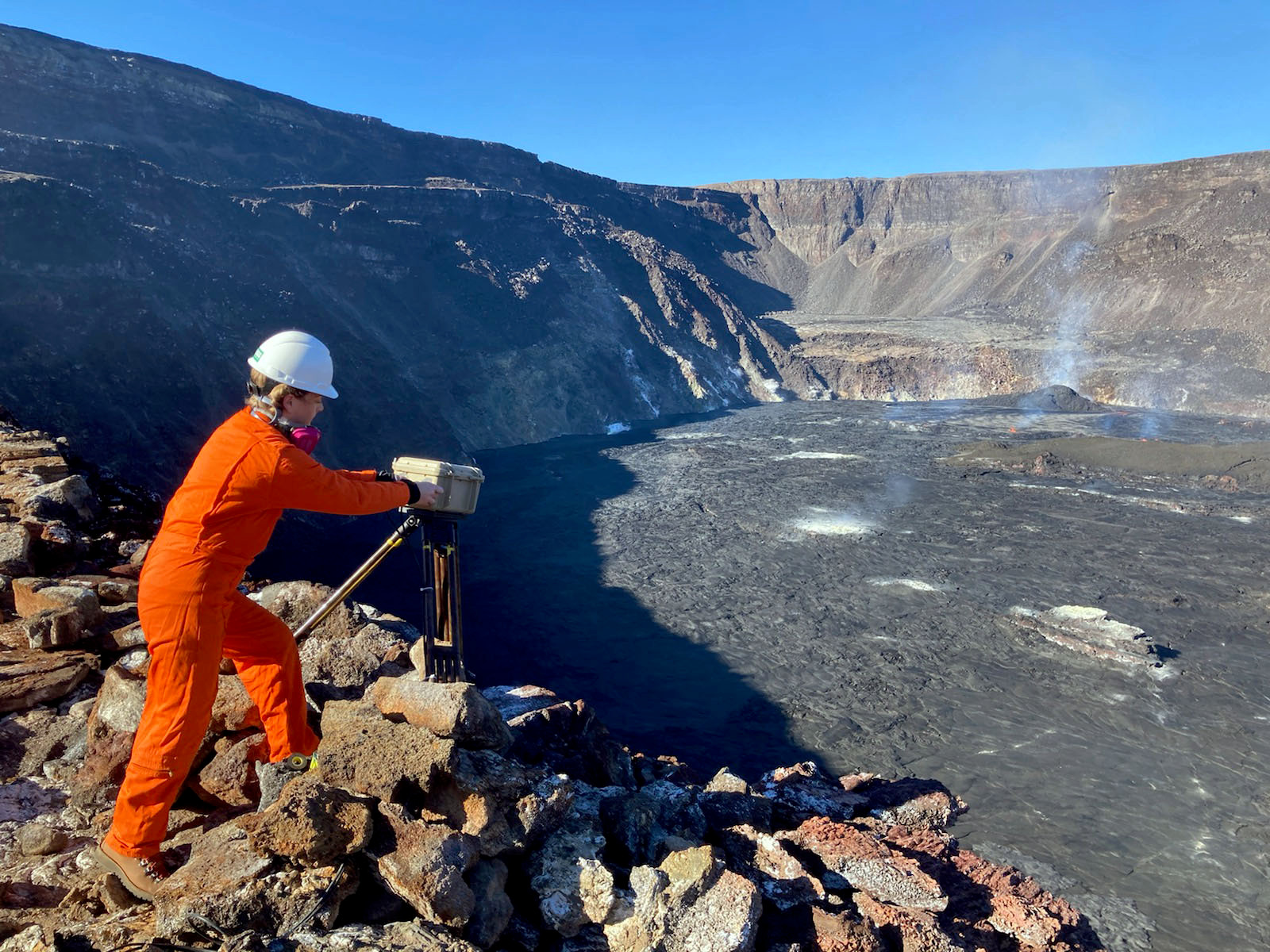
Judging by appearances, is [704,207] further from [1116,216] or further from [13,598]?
[13,598]

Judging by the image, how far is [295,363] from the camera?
A: 310cm

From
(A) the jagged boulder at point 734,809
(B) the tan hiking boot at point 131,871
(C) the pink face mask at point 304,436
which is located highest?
(C) the pink face mask at point 304,436

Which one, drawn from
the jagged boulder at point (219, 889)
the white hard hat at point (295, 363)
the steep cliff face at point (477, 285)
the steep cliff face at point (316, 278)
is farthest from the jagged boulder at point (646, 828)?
the steep cliff face at point (316, 278)

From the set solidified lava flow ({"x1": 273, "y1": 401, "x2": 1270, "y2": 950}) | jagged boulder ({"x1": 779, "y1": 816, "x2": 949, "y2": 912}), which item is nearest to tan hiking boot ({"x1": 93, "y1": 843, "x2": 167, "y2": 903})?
jagged boulder ({"x1": 779, "y1": 816, "x2": 949, "y2": 912})

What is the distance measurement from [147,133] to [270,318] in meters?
17.8

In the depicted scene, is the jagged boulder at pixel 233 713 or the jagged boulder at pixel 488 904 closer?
the jagged boulder at pixel 488 904

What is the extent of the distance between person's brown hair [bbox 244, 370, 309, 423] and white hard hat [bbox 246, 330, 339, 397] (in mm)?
26

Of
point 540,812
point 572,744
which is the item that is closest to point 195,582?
point 540,812

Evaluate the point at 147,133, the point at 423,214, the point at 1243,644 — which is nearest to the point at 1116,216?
the point at 423,214

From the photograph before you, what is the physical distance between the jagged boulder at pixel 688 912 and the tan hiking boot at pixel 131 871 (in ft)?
5.55

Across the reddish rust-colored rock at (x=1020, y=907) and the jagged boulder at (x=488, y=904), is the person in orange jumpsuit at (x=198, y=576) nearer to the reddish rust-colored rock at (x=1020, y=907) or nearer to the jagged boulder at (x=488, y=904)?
the jagged boulder at (x=488, y=904)

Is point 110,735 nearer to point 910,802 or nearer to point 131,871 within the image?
point 131,871

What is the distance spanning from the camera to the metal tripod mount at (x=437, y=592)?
3750 mm

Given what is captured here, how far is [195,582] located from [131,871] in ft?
3.49
